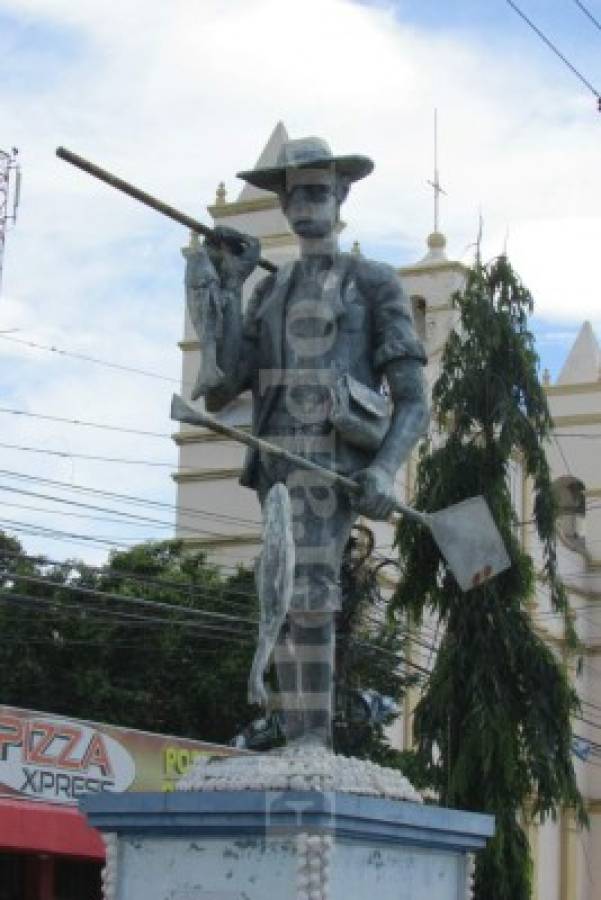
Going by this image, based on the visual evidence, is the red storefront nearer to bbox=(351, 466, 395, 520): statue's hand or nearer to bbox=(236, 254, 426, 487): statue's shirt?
bbox=(236, 254, 426, 487): statue's shirt

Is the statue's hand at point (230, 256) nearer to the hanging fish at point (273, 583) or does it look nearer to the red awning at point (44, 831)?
the hanging fish at point (273, 583)

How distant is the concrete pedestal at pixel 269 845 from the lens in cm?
614

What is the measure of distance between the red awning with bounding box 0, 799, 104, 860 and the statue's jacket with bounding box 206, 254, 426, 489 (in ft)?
39.3

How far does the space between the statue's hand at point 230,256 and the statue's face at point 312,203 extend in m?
0.19

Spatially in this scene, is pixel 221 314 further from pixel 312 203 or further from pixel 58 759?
pixel 58 759

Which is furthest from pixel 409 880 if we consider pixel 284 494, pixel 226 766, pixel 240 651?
pixel 240 651

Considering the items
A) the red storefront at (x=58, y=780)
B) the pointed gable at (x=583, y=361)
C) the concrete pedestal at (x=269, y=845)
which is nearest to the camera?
the concrete pedestal at (x=269, y=845)

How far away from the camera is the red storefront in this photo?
19.0m

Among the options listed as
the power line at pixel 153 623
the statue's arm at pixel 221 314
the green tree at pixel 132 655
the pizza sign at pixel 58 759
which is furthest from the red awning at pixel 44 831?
the statue's arm at pixel 221 314

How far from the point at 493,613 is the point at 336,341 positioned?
8.31 metres

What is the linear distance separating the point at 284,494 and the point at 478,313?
9.57 meters

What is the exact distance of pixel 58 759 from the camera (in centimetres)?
2012

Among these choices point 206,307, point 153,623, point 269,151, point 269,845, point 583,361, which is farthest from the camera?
point 583,361

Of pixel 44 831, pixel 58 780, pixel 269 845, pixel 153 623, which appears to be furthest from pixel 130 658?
pixel 269 845
